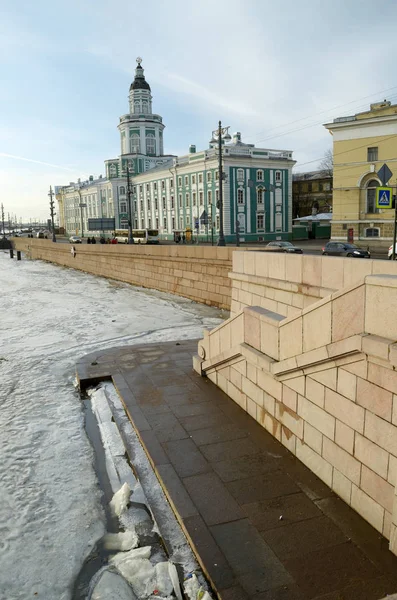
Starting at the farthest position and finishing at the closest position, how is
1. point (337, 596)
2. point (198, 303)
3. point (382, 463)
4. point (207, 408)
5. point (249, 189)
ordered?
point (249, 189) → point (198, 303) → point (207, 408) → point (382, 463) → point (337, 596)

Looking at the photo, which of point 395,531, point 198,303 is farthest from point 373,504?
point 198,303

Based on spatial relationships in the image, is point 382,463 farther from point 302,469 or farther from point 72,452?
point 72,452

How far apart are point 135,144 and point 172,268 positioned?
2362 inches

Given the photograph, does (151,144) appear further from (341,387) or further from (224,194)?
(341,387)

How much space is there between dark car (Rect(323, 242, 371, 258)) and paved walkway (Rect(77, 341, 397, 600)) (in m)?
16.1

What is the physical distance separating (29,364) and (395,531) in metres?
8.49

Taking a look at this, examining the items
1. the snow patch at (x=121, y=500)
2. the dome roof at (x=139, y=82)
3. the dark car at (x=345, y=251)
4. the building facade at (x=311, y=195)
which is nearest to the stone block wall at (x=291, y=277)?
the snow patch at (x=121, y=500)

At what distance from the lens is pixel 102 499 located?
4961 mm

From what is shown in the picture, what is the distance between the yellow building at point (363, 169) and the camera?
3459 cm

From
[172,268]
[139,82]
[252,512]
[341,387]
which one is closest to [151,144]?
[139,82]

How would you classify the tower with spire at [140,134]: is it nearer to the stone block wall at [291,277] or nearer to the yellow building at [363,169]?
the yellow building at [363,169]

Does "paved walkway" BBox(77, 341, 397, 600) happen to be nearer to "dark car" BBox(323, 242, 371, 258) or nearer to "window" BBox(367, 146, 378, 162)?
"dark car" BBox(323, 242, 371, 258)

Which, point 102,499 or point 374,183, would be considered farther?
point 374,183

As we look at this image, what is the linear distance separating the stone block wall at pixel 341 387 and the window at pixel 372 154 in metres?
33.6
